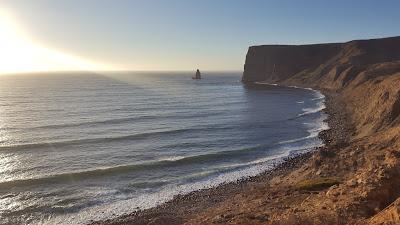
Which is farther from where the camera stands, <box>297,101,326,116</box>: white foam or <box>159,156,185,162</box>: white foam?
<box>297,101,326,116</box>: white foam

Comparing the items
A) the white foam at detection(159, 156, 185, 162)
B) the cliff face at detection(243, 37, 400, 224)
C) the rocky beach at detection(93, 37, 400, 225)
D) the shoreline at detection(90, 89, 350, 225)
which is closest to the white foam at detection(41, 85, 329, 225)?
the white foam at detection(159, 156, 185, 162)

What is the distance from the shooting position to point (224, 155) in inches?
1652

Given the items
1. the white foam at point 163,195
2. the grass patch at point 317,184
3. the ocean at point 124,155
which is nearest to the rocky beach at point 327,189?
the grass patch at point 317,184

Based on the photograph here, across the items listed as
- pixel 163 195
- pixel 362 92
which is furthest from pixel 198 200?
pixel 362 92

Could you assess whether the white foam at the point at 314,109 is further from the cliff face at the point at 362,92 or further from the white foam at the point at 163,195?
the white foam at the point at 163,195

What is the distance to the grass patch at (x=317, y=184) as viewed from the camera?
85.9 feet

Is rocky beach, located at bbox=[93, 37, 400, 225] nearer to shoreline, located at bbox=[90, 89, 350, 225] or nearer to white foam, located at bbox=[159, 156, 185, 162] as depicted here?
shoreline, located at bbox=[90, 89, 350, 225]

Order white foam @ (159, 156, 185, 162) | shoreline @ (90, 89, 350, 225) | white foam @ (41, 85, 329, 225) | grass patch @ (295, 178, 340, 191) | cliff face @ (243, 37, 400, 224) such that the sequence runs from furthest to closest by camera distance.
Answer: white foam @ (159, 156, 185, 162)
white foam @ (41, 85, 329, 225)
grass patch @ (295, 178, 340, 191)
shoreline @ (90, 89, 350, 225)
cliff face @ (243, 37, 400, 224)

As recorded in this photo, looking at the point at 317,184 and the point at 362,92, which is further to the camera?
the point at 362,92

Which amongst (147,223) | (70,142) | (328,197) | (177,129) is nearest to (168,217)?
(147,223)

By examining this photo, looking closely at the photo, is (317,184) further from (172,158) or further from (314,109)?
(314,109)

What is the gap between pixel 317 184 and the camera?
2659 cm

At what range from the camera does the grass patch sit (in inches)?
1030

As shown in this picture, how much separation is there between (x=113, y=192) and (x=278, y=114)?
48.0 metres
